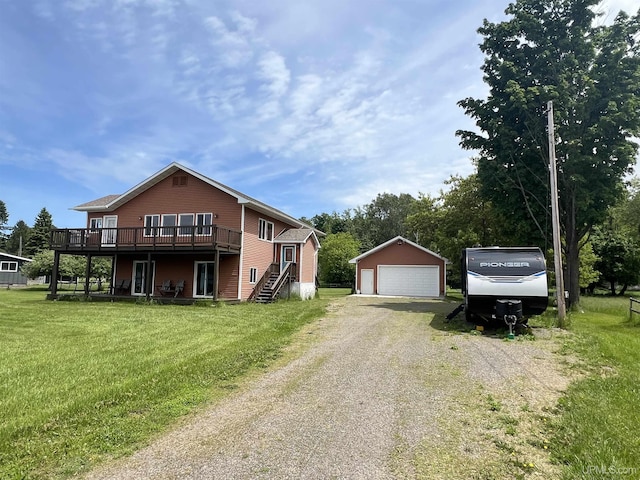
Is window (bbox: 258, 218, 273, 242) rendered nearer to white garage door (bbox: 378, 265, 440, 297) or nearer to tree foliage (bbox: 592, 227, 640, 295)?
white garage door (bbox: 378, 265, 440, 297)

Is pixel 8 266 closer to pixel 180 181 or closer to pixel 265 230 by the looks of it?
pixel 180 181

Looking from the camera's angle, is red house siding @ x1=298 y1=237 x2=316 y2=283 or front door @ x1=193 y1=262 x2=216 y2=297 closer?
front door @ x1=193 y1=262 x2=216 y2=297

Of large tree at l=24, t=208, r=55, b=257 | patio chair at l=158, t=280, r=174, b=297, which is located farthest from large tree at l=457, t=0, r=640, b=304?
large tree at l=24, t=208, r=55, b=257

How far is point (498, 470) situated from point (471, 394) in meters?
2.18

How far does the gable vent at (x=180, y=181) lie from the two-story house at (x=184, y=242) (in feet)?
0.17

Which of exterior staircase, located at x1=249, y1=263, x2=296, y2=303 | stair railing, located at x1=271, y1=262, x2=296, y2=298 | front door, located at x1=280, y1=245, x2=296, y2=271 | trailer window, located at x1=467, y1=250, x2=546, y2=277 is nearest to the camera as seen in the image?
trailer window, located at x1=467, y1=250, x2=546, y2=277

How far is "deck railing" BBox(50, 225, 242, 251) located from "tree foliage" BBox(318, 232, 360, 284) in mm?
26560

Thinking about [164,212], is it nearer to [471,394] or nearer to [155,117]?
[155,117]

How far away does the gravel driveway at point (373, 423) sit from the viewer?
11.5ft

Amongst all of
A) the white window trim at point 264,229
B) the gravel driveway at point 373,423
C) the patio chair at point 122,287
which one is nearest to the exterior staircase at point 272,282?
the white window trim at point 264,229

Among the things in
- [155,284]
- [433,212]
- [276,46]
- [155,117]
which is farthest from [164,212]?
[433,212]

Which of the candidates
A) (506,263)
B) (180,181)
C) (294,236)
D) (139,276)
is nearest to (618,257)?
(294,236)

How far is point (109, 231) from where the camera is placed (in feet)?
71.5

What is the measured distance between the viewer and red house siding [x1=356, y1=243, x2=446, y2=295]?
91.2 feet
